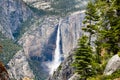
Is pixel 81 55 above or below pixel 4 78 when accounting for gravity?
below

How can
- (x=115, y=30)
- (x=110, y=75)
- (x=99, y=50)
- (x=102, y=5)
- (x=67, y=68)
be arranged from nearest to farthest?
(x=110, y=75), (x=115, y=30), (x=102, y=5), (x=99, y=50), (x=67, y=68)

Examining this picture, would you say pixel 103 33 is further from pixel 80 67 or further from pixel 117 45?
pixel 80 67

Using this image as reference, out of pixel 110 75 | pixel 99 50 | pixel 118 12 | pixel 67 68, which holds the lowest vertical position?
pixel 67 68

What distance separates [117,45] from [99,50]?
13.7m

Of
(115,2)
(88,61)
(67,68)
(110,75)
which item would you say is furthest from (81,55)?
(67,68)

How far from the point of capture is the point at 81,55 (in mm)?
54812

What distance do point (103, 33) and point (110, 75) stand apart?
14123 mm

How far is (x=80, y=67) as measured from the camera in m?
54.3

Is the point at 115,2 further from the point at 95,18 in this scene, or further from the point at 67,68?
the point at 67,68

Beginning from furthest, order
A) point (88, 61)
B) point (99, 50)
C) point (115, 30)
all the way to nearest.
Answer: point (99, 50) < point (88, 61) < point (115, 30)

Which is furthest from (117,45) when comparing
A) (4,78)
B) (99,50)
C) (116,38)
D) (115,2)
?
(4,78)

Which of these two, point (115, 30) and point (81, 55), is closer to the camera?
point (115, 30)

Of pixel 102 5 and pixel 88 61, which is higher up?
pixel 102 5

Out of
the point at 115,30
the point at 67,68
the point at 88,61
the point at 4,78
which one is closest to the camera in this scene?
the point at 4,78
